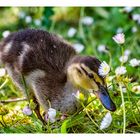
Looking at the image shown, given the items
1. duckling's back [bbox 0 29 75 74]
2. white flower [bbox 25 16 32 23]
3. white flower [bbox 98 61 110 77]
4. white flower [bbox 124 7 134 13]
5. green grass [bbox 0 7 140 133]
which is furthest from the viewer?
white flower [bbox 25 16 32 23]

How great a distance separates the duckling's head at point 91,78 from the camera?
8.54 ft

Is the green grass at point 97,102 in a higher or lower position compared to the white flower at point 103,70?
lower

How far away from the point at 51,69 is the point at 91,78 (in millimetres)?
259

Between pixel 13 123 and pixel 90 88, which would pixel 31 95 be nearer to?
pixel 13 123

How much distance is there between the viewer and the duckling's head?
2.60 meters

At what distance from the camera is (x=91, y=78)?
2619mm

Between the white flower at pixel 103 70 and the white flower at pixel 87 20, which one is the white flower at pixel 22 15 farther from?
the white flower at pixel 103 70

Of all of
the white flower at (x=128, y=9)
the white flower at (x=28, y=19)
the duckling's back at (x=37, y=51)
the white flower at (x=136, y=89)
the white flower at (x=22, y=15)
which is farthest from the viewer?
the white flower at (x=22, y=15)

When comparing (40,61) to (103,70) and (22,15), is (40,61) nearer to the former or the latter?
(103,70)

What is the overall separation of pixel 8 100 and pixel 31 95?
0.31 meters

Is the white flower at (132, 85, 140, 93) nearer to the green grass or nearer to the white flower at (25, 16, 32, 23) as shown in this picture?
the green grass

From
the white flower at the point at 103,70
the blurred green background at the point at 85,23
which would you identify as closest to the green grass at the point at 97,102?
the blurred green background at the point at 85,23

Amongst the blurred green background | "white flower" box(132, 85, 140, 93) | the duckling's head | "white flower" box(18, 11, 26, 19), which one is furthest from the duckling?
"white flower" box(18, 11, 26, 19)

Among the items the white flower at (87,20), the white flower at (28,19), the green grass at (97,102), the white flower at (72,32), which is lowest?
the green grass at (97,102)
